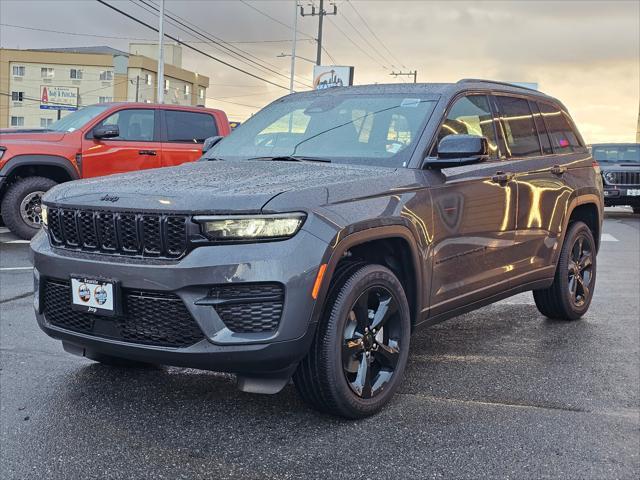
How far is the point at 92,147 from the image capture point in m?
10.3

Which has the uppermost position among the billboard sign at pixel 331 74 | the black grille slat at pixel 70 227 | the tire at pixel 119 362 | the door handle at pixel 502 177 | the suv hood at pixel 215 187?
the billboard sign at pixel 331 74

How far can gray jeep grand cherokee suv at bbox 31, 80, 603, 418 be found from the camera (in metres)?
3.06

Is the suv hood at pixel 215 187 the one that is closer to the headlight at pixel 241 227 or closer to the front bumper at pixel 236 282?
the headlight at pixel 241 227

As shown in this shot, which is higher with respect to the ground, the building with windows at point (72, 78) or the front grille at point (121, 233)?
the building with windows at point (72, 78)

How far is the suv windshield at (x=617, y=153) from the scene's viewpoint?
19719 mm

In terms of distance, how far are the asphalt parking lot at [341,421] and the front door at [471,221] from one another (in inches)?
21.7

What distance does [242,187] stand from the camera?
3268mm

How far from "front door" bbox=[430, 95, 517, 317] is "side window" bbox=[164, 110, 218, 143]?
7106 millimetres

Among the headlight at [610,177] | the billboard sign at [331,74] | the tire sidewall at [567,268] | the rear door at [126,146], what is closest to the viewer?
the tire sidewall at [567,268]

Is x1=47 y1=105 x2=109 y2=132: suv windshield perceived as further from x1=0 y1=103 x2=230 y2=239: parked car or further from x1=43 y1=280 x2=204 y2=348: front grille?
x1=43 y1=280 x2=204 y2=348: front grille

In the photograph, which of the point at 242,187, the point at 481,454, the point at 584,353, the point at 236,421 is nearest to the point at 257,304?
the point at 242,187

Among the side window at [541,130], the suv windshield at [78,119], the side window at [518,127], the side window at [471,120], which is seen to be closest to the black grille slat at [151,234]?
the side window at [471,120]

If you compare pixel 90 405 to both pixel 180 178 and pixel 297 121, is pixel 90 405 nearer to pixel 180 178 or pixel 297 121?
pixel 180 178

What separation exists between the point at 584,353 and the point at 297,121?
2590 mm
